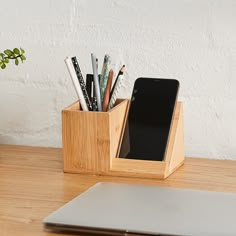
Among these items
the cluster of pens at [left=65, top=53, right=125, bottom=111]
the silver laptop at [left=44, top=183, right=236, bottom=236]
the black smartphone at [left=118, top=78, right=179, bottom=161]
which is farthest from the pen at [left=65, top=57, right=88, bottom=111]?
the silver laptop at [left=44, top=183, right=236, bottom=236]

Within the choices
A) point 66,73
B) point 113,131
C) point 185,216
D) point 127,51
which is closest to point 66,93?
point 66,73

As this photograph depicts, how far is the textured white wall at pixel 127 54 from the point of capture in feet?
4.83

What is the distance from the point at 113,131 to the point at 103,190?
0.58 feet

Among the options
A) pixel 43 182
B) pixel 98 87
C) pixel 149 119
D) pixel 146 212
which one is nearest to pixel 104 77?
pixel 98 87

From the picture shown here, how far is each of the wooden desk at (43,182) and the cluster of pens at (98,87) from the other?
0.51 ft

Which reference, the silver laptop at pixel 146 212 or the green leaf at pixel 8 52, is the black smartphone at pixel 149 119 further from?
the green leaf at pixel 8 52

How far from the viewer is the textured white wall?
147 cm

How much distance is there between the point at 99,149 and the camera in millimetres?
1321

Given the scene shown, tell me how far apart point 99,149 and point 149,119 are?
0.43 feet

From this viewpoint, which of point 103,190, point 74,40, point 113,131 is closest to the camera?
point 103,190

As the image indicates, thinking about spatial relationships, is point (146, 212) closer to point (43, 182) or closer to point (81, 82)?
point (43, 182)

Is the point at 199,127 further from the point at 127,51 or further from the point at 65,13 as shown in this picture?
the point at 65,13

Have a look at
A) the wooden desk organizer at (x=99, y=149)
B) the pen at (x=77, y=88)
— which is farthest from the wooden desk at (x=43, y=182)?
the pen at (x=77, y=88)

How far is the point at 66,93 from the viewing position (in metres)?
1.58
